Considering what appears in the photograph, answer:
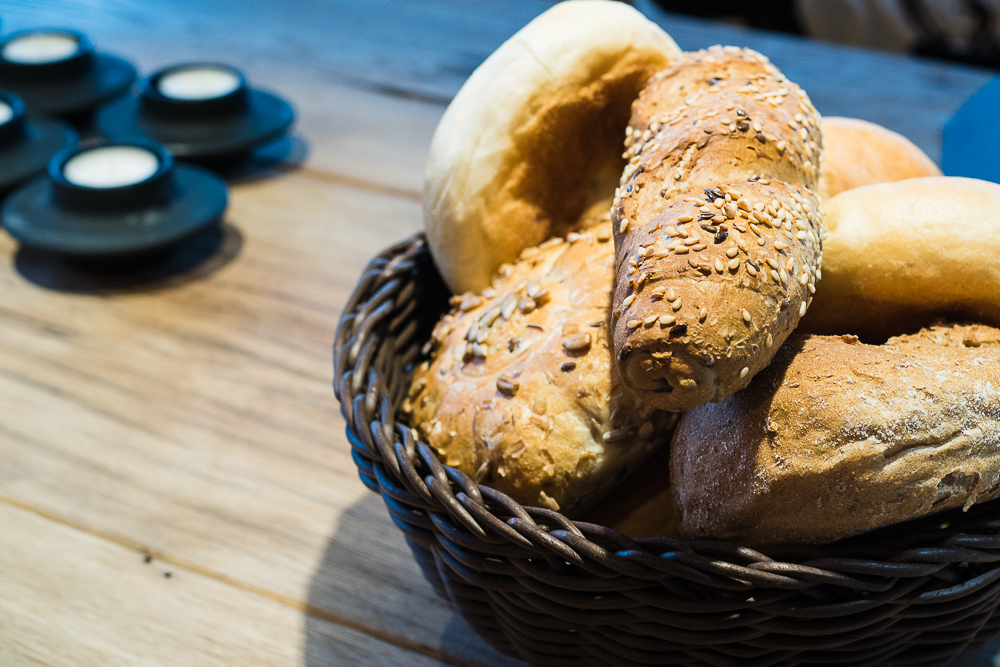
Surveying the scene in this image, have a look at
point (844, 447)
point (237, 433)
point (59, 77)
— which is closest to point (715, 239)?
point (844, 447)

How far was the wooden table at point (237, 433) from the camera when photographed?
2.58ft

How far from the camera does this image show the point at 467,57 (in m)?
1.92

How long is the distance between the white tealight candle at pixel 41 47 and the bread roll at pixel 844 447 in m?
1.60

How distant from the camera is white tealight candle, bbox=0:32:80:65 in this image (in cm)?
167

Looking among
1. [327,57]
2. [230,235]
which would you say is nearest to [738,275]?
[230,235]

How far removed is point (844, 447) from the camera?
0.59 m

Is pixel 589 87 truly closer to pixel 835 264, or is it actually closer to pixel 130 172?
pixel 835 264

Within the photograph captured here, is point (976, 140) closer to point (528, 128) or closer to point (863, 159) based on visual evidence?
point (863, 159)

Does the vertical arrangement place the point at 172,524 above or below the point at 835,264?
below

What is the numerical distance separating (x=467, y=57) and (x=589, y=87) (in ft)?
3.66

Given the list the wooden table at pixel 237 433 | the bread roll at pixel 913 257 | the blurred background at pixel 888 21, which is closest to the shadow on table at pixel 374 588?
the wooden table at pixel 237 433

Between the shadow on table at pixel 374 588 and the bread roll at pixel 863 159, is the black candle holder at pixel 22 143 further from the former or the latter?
the bread roll at pixel 863 159

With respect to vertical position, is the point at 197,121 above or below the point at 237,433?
above

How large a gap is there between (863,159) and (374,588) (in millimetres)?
670
